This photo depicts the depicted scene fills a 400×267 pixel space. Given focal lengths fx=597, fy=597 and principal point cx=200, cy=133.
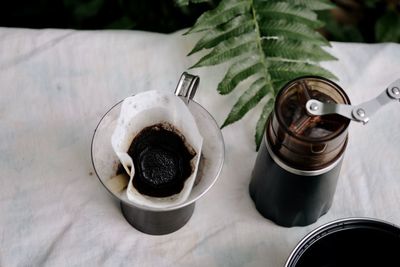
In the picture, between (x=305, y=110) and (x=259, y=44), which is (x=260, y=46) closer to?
(x=259, y=44)

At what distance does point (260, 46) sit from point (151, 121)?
193 millimetres

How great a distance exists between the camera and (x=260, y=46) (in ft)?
2.72

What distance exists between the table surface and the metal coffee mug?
28 millimetres

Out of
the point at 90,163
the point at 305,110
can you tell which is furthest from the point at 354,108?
the point at 90,163

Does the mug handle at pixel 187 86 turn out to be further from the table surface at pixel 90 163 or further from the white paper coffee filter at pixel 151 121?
the table surface at pixel 90 163

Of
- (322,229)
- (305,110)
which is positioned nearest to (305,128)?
(305,110)

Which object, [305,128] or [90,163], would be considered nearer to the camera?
[305,128]

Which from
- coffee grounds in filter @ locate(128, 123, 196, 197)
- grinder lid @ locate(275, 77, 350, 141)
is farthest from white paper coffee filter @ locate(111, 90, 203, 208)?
grinder lid @ locate(275, 77, 350, 141)

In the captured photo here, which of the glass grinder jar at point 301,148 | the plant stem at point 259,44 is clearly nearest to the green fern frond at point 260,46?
the plant stem at point 259,44

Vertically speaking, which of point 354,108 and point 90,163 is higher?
point 354,108

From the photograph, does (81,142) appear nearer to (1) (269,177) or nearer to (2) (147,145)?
(2) (147,145)

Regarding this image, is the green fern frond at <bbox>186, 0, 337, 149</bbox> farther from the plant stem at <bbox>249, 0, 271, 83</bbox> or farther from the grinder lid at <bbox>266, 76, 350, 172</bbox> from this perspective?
the grinder lid at <bbox>266, 76, 350, 172</bbox>

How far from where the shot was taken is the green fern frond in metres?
0.81

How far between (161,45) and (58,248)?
1.10 feet
